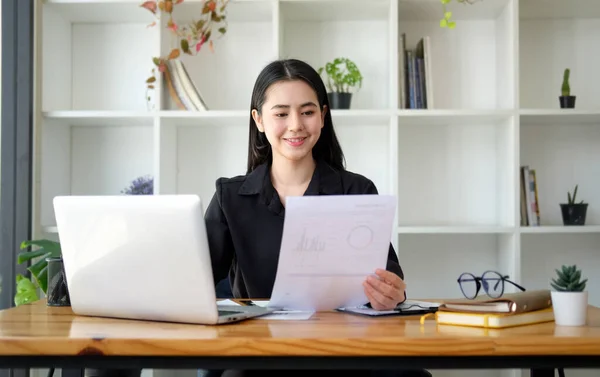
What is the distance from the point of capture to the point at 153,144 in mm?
3488

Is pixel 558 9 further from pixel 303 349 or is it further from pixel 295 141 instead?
pixel 303 349

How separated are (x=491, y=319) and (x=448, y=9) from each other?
217 cm

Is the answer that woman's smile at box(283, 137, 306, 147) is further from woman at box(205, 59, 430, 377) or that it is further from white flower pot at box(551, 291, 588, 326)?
white flower pot at box(551, 291, 588, 326)

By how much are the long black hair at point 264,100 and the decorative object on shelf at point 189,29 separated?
0.92 metres

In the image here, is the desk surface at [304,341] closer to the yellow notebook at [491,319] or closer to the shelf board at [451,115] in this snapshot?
the yellow notebook at [491,319]

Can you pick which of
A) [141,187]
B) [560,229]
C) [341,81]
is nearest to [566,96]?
[560,229]

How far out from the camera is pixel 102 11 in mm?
3332

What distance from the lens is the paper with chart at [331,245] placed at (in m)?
1.41

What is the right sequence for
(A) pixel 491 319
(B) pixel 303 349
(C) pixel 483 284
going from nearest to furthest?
(B) pixel 303 349, (A) pixel 491 319, (C) pixel 483 284

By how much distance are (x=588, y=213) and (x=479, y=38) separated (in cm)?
92

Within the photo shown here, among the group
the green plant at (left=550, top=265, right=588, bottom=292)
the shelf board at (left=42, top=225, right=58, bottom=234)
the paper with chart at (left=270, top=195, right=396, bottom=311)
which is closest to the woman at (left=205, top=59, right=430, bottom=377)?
the paper with chart at (left=270, top=195, right=396, bottom=311)

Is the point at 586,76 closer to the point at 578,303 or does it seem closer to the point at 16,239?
the point at 578,303

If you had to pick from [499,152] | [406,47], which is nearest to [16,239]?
[406,47]

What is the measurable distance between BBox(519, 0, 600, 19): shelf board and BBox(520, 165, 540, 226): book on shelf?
0.69m
